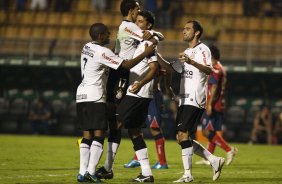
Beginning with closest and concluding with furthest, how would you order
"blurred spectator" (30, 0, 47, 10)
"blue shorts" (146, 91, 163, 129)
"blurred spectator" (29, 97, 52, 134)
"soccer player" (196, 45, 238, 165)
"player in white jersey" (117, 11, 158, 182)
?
"player in white jersey" (117, 11, 158, 182)
"blue shorts" (146, 91, 163, 129)
"soccer player" (196, 45, 238, 165)
"blurred spectator" (29, 97, 52, 134)
"blurred spectator" (30, 0, 47, 10)

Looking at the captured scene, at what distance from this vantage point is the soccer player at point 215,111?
1662 cm

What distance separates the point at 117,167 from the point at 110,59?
3870 millimetres

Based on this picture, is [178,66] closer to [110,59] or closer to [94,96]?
[110,59]

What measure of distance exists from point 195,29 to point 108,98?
157cm

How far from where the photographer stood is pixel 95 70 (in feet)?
37.8

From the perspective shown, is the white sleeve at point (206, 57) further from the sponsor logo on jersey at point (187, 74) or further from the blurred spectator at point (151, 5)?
the blurred spectator at point (151, 5)

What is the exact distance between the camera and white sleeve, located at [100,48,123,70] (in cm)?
1136

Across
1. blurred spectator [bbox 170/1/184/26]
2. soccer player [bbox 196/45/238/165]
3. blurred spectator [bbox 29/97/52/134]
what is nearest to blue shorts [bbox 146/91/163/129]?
soccer player [bbox 196/45/238/165]

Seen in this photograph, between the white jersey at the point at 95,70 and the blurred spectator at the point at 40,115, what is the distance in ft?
54.0

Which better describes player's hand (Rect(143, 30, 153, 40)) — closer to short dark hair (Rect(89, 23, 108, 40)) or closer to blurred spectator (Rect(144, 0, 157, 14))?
short dark hair (Rect(89, 23, 108, 40))

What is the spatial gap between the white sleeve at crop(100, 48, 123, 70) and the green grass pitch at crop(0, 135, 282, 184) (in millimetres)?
1623

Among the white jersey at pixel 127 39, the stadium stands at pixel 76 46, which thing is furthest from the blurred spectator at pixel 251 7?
the white jersey at pixel 127 39

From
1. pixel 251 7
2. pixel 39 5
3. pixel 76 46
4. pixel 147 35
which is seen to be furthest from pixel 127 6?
pixel 39 5

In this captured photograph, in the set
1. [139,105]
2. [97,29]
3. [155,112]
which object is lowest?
[155,112]
